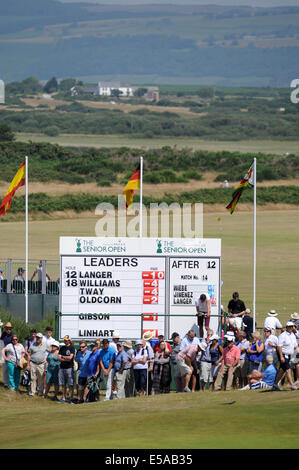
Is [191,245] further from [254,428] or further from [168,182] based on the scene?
[168,182]

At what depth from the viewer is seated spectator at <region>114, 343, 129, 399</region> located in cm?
2011

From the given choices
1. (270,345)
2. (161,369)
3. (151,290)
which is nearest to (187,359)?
(161,369)

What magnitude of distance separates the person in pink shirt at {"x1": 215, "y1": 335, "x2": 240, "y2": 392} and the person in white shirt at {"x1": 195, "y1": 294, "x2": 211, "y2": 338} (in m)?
2.74

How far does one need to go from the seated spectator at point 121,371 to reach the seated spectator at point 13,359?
2.08 m

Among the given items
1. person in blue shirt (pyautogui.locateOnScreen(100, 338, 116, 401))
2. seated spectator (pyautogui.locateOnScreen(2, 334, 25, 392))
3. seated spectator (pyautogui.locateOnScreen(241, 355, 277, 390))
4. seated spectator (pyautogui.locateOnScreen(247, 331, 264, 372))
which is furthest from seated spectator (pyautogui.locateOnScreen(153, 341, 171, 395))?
seated spectator (pyautogui.locateOnScreen(2, 334, 25, 392))

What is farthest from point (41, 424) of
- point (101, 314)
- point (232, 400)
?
point (101, 314)

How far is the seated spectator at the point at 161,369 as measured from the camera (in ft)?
66.0

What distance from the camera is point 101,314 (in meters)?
23.1

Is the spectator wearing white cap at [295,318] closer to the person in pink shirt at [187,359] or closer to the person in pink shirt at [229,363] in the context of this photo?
the person in pink shirt at [229,363]

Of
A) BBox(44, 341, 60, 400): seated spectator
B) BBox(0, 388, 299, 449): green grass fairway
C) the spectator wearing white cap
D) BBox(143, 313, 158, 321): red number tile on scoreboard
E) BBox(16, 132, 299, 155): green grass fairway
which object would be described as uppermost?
BBox(16, 132, 299, 155): green grass fairway

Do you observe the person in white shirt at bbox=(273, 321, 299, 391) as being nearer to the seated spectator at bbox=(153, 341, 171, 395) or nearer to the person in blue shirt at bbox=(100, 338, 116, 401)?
the seated spectator at bbox=(153, 341, 171, 395)

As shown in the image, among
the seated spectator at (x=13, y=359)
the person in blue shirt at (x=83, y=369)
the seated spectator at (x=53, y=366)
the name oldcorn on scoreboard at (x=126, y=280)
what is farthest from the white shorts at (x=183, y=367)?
the seated spectator at (x=13, y=359)

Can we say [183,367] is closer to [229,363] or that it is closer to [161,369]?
[161,369]

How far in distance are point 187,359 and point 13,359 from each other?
11.9 feet
